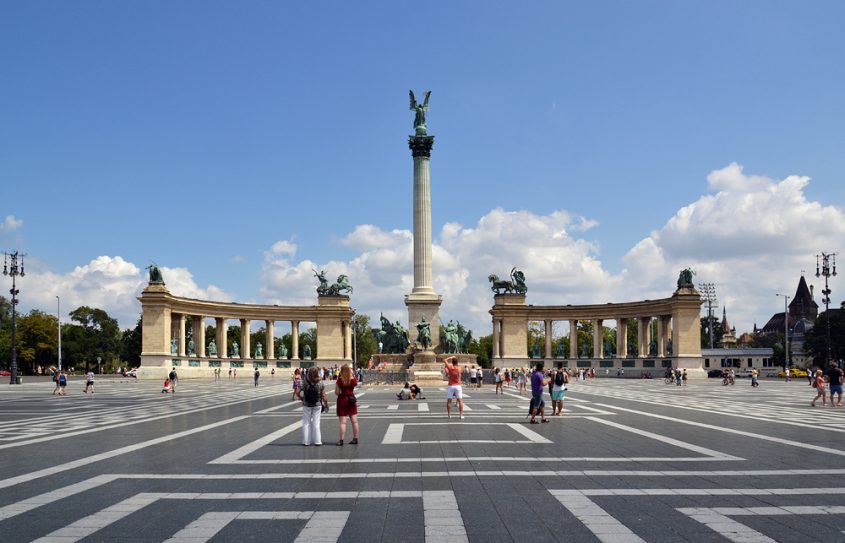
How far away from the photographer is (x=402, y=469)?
13789 mm

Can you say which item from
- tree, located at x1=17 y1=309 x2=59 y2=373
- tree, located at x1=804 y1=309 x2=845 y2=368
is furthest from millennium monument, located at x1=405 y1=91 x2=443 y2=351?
tree, located at x1=17 y1=309 x2=59 y2=373

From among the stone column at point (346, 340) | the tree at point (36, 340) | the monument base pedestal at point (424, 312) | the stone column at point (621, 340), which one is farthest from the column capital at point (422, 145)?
the tree at point (36, 340)

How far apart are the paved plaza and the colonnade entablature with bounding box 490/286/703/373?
73.1 meters

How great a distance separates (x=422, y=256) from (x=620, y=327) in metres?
41.4

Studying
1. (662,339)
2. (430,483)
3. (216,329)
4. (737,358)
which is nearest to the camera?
(430,483)

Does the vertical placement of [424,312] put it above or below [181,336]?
above

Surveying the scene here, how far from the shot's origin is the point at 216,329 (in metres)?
106

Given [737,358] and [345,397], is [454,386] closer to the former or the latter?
[345,397]

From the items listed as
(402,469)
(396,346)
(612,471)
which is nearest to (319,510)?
(402,469)

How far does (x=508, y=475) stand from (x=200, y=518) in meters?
5.67

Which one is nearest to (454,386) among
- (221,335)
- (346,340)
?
(221,335)

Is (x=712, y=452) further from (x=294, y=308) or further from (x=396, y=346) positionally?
(x=294, y=308)

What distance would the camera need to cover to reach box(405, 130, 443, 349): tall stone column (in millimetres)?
74812

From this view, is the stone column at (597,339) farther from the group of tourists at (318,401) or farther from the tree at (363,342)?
the group of tourists at (318,401)
